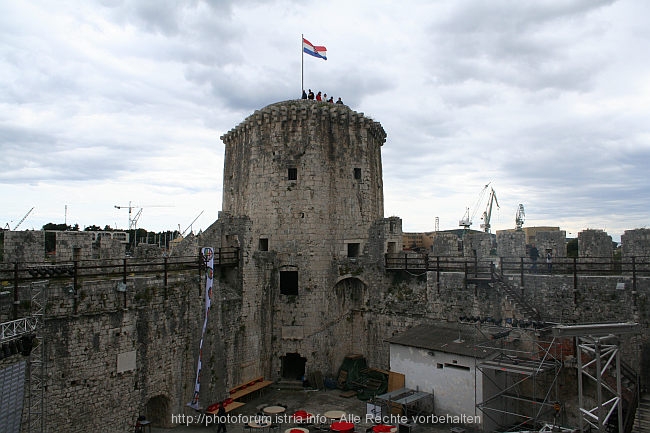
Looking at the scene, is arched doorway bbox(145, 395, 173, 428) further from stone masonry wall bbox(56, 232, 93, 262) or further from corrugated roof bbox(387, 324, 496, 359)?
corrugated roof bbox(387, 324, 496, 359)

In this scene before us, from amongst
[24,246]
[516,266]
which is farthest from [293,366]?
[24,246]

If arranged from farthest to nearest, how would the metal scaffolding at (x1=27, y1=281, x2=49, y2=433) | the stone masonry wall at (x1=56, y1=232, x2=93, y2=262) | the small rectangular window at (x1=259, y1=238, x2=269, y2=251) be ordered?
the small rectangular window at (x1=259, y1=238, x2=269, y2=251)
the stone masonry wall at (x1=56, y1=232, x2=93, y2=262)
the metal scaffolding at (x1=27, y1=281, x2=49, y2=433)

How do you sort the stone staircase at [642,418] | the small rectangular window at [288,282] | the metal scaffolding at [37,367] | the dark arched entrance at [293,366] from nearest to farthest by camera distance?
the metal scaffolding at [37,367]
the stone staircase at [642,418]
the dark arched entrance at [293,366]
the small rectangular window at [288,282]

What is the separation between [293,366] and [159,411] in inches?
306

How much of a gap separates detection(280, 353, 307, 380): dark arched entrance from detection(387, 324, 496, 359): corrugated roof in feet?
19.5

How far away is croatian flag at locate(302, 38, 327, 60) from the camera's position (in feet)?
78.6

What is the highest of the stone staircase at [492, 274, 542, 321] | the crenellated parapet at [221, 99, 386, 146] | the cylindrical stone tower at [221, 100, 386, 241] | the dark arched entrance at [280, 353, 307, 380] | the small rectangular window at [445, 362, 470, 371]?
the crenellated parapet at [221, 99, 386, 146]

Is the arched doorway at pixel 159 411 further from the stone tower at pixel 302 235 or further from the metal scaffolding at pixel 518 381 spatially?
the metal scaffolding at pixel 518 381

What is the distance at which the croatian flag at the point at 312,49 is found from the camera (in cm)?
2395

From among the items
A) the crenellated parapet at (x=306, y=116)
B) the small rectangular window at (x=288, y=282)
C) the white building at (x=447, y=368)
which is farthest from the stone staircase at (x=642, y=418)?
the crenellated parapet at (x=306, y=116)

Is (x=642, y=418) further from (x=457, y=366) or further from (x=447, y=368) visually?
(x=447, y=368)

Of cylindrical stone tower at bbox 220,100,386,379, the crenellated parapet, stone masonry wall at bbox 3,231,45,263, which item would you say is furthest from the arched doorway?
the crenellated parapet

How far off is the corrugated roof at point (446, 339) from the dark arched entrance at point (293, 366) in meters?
5.95

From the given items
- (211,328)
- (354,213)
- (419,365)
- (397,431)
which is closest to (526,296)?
(419,365)
